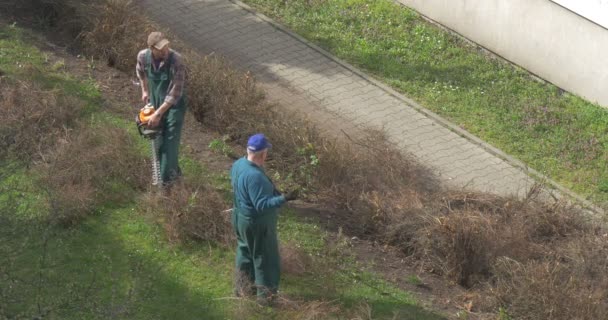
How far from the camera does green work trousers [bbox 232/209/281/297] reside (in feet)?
24.4

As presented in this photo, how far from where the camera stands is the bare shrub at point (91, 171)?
8.79m

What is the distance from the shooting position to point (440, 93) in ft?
42.7

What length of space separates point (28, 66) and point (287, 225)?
12.9ft

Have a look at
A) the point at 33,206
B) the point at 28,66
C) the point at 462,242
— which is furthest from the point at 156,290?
the point at 28,66

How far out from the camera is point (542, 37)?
13258 millimetres

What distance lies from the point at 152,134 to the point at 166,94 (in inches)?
15.7

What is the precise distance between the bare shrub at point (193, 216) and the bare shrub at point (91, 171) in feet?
2.00

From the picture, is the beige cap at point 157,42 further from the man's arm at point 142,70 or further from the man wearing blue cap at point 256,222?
the man wearing blue cap at point 256,222

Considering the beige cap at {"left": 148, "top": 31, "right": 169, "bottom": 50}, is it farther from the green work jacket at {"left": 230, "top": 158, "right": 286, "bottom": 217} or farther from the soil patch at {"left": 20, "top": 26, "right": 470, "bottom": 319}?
the green work jacket at {"left": 230, "top": 158, "right": 286, "bottom": 217}

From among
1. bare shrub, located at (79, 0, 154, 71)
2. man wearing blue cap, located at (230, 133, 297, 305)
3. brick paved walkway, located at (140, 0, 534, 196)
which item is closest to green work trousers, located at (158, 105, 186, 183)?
man wearing blue cap, located at (230, 133, 297, 305)

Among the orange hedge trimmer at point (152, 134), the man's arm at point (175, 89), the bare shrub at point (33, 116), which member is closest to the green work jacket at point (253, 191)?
the man's arm at point (175, 89)

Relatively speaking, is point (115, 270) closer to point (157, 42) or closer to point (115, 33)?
point (157, 42)

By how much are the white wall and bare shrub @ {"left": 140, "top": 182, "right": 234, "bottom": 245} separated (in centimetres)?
621

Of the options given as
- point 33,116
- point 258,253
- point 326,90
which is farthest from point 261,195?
point 326,90
